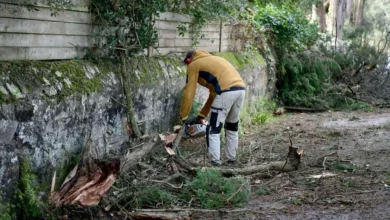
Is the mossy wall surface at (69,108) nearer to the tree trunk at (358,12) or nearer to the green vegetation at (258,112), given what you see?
the green vegetation at (258,112)

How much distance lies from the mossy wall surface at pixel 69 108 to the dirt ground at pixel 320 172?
113 centimetres

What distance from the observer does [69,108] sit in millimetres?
6355

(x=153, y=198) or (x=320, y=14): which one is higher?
(x=320, y=14)

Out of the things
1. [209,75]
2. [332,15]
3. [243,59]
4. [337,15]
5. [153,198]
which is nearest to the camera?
[153,198]

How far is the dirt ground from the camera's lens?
6.17 meters

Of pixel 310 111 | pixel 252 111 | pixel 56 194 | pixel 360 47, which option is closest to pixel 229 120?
pixel 56 194

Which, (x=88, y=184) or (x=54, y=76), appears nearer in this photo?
(x=88, y=184)

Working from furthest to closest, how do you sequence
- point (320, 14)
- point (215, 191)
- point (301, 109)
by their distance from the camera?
point (320, 14), point (301, 109), point (215, 191)

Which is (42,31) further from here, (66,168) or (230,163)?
(230,163)

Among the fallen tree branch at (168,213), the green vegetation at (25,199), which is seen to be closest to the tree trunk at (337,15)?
the fallen tree branch at (168,213)

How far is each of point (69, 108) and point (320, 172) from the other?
3.57m

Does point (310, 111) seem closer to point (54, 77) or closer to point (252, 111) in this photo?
point (252, 111)

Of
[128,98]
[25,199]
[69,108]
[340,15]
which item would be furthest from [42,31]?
[340,15]

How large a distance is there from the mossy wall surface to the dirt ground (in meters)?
1.13
